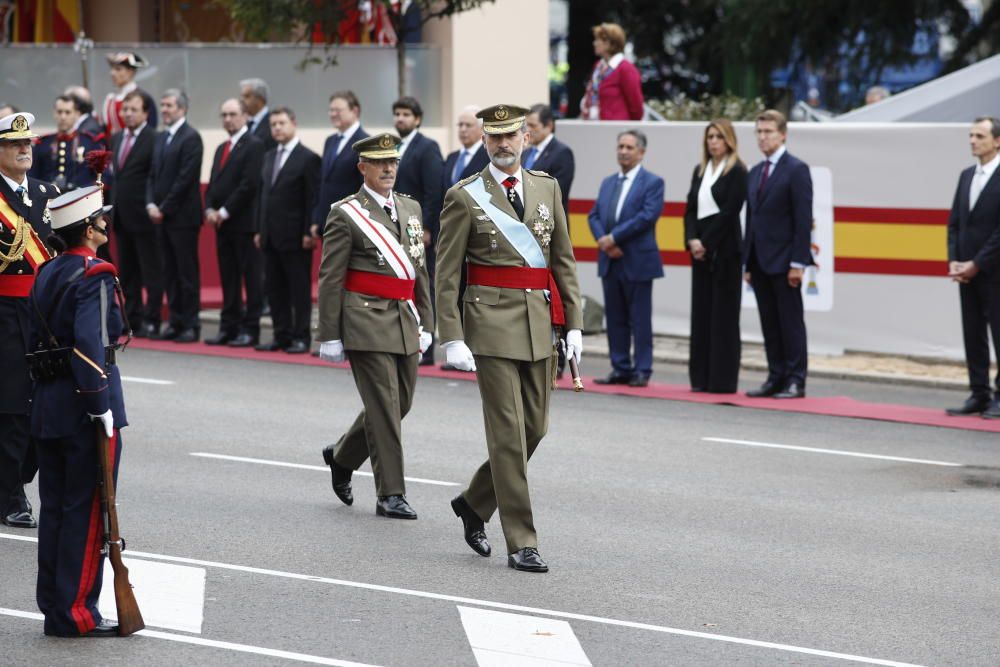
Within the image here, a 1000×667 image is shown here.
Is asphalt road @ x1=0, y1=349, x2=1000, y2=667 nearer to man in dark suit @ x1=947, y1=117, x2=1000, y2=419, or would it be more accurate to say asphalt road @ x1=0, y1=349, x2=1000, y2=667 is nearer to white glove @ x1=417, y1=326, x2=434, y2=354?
man in dark suit @ x1=947, y1=117, x2=1000, y2=419

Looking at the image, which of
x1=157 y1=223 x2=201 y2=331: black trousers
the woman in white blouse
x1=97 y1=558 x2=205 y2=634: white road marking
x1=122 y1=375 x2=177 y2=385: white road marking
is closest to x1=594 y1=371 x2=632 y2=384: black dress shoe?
the woman in white blouse

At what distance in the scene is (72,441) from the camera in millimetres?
7445

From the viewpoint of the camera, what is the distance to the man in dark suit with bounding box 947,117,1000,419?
13625mm

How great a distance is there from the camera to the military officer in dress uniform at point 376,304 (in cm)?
990

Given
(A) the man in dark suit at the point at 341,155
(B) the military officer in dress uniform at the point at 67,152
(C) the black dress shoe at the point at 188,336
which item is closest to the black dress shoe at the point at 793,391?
(A) the man in dark suit at the point at 341,155

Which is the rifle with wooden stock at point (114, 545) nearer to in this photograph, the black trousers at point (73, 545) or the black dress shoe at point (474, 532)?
the black trousers at point (73, 545)

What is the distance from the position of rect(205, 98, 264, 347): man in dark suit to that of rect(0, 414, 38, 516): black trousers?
766cm

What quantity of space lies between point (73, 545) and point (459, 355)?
217 centimetres

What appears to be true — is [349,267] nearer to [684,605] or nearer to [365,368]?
[365,368]

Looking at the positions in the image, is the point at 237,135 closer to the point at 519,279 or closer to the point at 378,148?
the point at 378,148

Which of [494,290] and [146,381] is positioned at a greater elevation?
[494,290]

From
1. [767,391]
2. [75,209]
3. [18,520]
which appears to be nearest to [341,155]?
[767,391]

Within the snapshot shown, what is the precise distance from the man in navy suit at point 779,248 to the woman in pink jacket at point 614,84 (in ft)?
14.4

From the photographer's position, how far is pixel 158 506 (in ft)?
33.2
